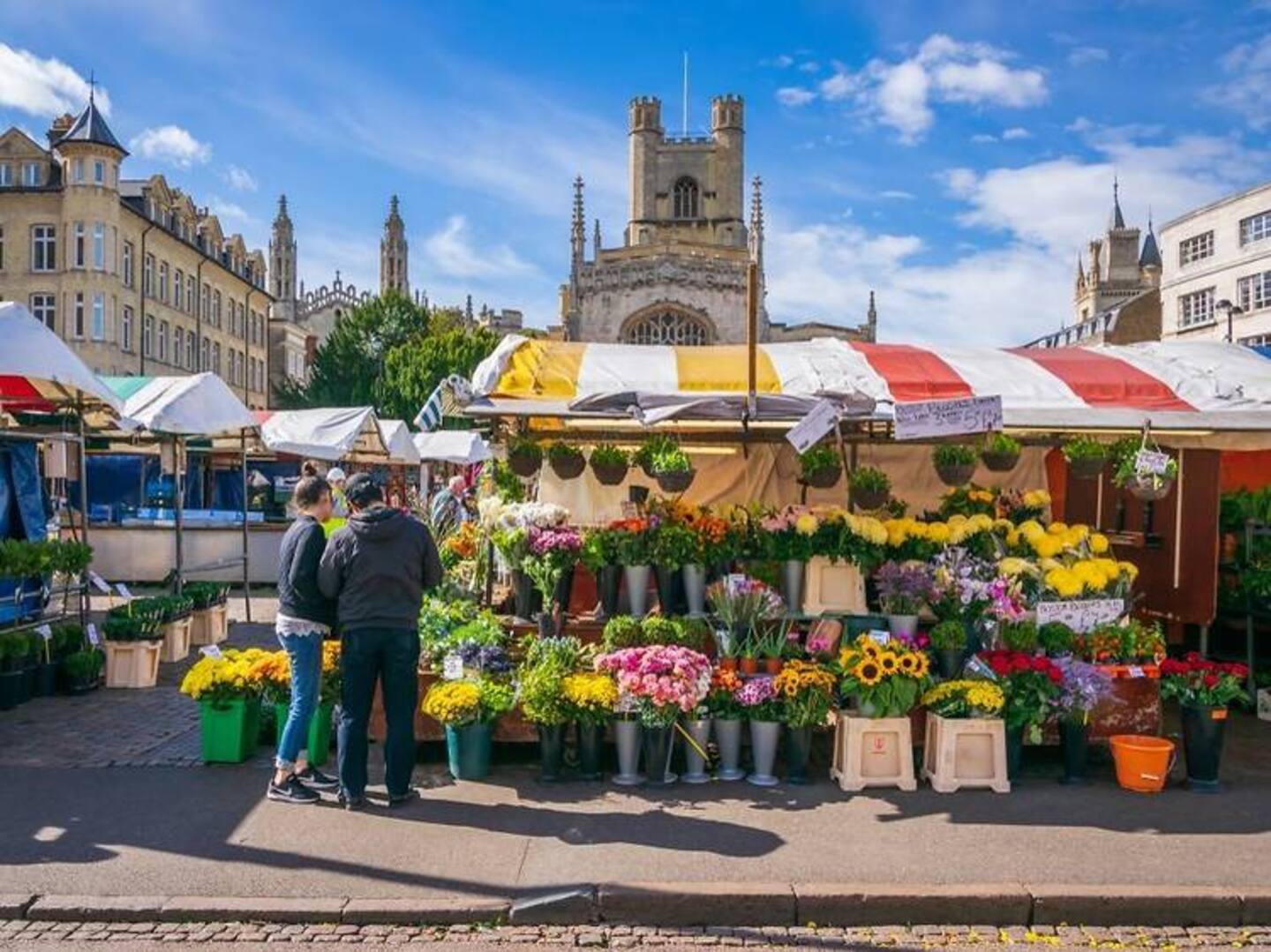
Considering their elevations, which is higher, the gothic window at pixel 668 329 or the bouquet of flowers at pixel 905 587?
the gothic window at pixel 668 329

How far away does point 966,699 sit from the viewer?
670cm

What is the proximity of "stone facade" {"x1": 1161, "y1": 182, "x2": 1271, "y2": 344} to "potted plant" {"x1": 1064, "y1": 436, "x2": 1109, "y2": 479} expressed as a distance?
39929 millimetres

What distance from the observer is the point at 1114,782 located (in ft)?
22.7

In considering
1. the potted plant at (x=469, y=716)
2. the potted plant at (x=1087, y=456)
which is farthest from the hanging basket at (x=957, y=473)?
the potted plant at (x=469, y=716)

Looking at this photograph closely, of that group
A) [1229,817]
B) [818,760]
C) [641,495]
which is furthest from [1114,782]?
[641,495]

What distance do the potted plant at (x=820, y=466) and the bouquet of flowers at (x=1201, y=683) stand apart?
274cm

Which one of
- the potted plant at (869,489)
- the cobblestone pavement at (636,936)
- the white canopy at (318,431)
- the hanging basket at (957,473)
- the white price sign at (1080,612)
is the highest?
the white canopy at (318,431)

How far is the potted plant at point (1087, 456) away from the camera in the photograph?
835 centimetres

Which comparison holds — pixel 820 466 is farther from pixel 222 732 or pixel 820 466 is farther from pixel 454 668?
pixel 222 732

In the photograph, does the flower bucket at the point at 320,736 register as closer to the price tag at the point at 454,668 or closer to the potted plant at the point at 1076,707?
the price tag at the point at 454,668

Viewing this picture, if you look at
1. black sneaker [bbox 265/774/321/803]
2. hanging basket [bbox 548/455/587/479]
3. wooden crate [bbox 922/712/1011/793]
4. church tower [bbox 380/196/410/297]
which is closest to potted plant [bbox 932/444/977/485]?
wooden crate [bbox 922/712/1011/793]

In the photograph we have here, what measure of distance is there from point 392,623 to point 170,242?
42.6 m

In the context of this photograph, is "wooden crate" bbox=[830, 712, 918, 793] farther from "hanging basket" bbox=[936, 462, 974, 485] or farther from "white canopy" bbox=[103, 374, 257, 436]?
"white canopy" bbox=[103, 374, 257, 436]

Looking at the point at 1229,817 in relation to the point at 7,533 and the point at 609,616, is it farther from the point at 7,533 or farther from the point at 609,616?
the point at 7,533
